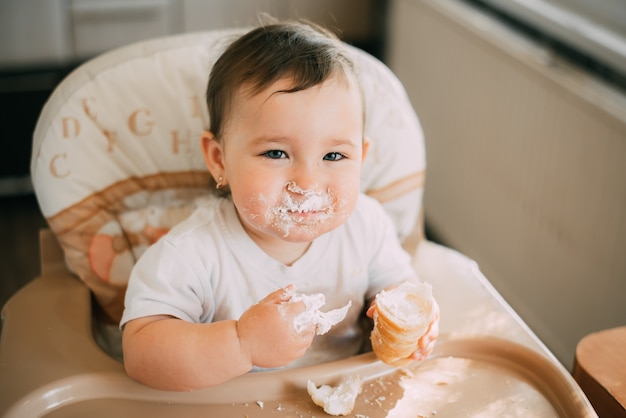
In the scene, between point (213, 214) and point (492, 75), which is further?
point (492, 75)

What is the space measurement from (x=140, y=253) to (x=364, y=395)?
457mm

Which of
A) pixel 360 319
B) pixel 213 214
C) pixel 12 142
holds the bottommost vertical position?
pixel 12 142

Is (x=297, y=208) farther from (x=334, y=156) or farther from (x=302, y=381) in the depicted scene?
(x=302, y=381)

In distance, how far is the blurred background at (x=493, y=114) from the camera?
5.79ft

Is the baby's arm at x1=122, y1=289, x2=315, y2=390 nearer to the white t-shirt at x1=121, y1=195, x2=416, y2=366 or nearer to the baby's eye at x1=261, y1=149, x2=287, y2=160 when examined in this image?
the white t-shirt at x1=121, y1=195, x2=416, y2=366

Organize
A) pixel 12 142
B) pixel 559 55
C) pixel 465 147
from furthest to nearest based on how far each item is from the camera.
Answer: pixel 12 142 < pixel 465 147 < pixel 559 55

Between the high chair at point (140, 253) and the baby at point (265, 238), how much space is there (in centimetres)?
5

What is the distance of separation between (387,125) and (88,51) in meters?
1.73

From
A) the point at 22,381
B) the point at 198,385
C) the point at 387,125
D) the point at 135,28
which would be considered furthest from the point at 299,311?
the point at 135,28

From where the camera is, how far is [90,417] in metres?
0.98

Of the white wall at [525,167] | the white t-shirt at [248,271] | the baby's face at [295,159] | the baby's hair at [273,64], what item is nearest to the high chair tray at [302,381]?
the white t-shirt at [248,271]

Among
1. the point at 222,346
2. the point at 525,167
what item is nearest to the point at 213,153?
the point at 222,346

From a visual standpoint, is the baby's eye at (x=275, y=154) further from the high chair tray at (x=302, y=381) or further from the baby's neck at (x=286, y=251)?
the high chair tray at (x=302, y=381)

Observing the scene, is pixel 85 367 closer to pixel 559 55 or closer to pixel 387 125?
pixel 387 125
